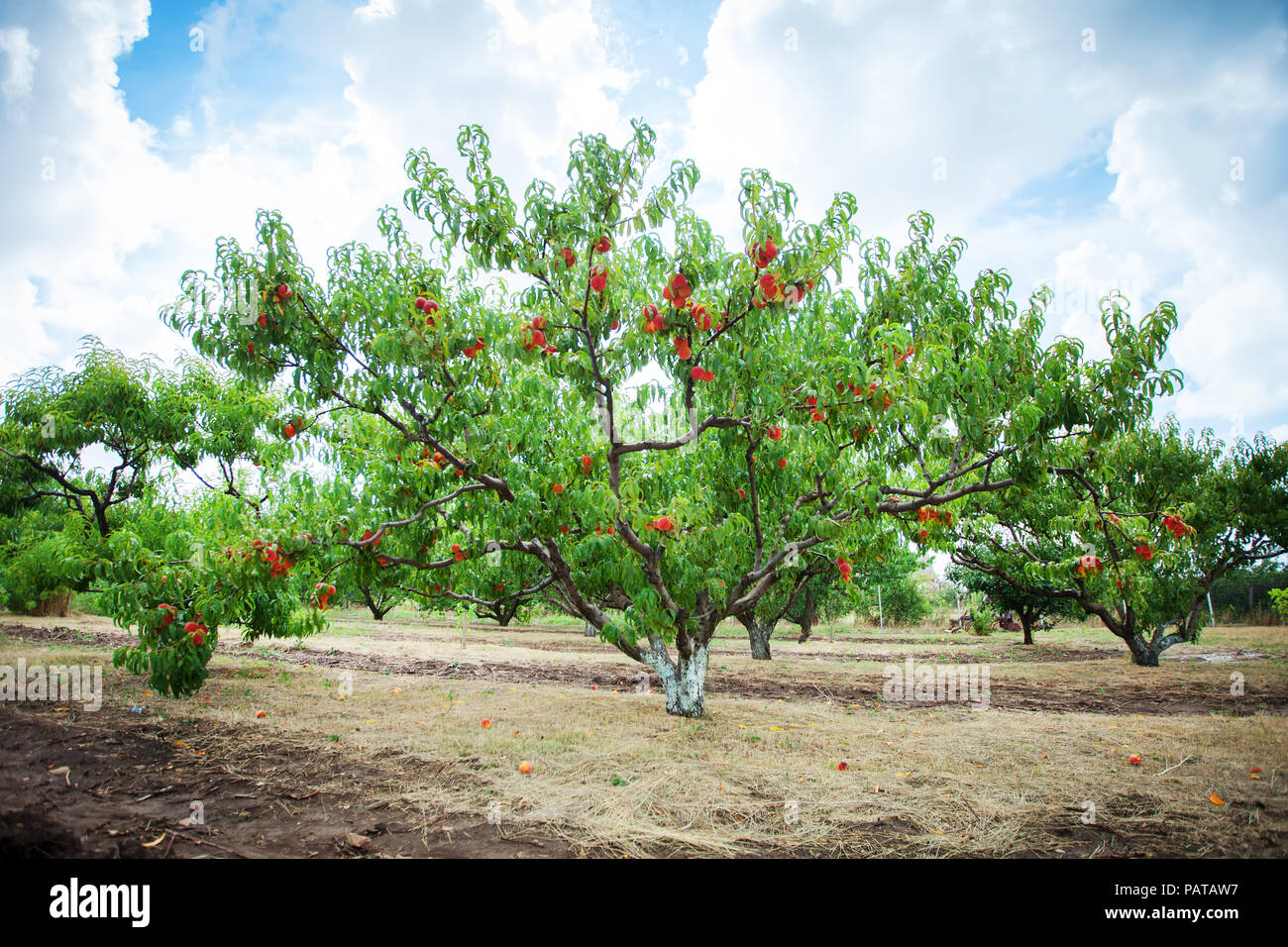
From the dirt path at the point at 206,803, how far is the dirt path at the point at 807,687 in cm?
602

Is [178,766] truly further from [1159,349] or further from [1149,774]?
[1159,349]

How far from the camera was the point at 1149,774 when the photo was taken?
4922 millimetres

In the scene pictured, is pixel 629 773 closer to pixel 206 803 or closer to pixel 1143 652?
pixel 206 803

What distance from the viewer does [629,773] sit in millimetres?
5105

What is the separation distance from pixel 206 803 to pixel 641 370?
456cm

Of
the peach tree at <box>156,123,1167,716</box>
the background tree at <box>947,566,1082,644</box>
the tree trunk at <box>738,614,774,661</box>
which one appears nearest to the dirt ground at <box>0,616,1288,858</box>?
the peach tree at <box>156,123,1167,716</box>

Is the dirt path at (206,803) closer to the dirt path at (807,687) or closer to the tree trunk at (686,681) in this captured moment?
the tree trunk at (686,681)

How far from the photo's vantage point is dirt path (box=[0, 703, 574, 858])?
323cm

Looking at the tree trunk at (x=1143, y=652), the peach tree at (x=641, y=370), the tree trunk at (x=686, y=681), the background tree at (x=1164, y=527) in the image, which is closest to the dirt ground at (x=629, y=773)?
the tree trunk at (x=686, y=681)

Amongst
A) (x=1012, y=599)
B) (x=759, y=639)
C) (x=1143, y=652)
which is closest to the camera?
(x=1143, y=652)

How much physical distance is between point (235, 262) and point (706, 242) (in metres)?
3.96

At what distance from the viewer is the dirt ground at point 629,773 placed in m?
3.54

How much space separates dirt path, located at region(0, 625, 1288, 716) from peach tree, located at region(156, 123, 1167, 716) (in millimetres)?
3751

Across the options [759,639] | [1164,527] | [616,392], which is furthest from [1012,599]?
[616,392]
